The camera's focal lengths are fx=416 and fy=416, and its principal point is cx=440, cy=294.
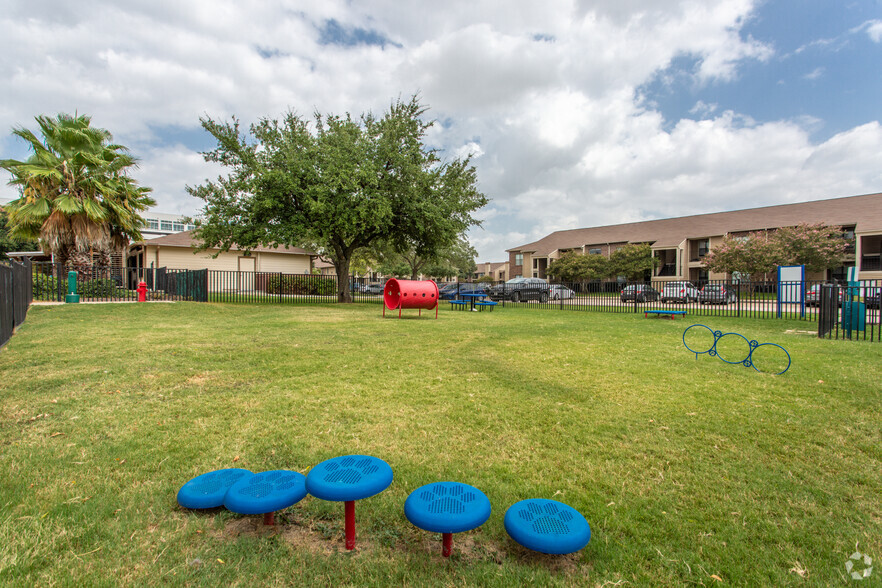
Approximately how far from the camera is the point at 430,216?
1961 cm

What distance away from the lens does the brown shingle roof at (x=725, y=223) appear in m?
38.7

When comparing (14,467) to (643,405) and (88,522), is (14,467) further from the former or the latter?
(643,405)

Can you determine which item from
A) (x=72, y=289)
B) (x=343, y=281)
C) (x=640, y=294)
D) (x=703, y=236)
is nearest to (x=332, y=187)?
(x=343, y=281)

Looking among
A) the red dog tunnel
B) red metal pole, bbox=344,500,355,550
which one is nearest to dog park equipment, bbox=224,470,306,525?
red metal pole, bbox=344,500,355,550

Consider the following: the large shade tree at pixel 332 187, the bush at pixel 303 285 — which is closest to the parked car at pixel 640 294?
the large shade tree at pixel 332 187

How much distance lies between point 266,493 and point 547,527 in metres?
1.52

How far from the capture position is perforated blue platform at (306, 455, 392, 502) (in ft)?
6.85

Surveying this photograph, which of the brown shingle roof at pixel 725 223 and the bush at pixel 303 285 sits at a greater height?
the brown shingle roof at pixel 725 223

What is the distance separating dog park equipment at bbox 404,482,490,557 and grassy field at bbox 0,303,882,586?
26 cm

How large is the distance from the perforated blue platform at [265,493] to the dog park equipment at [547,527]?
46.4 inches

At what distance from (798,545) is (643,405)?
7.76 ft

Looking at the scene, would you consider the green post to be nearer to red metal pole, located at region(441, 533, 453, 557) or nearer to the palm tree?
the palm tree

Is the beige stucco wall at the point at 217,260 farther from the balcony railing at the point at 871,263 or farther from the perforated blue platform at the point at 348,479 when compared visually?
the balcony railing at the point at 871,263

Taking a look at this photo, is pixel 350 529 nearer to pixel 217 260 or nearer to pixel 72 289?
pixel 72 289
